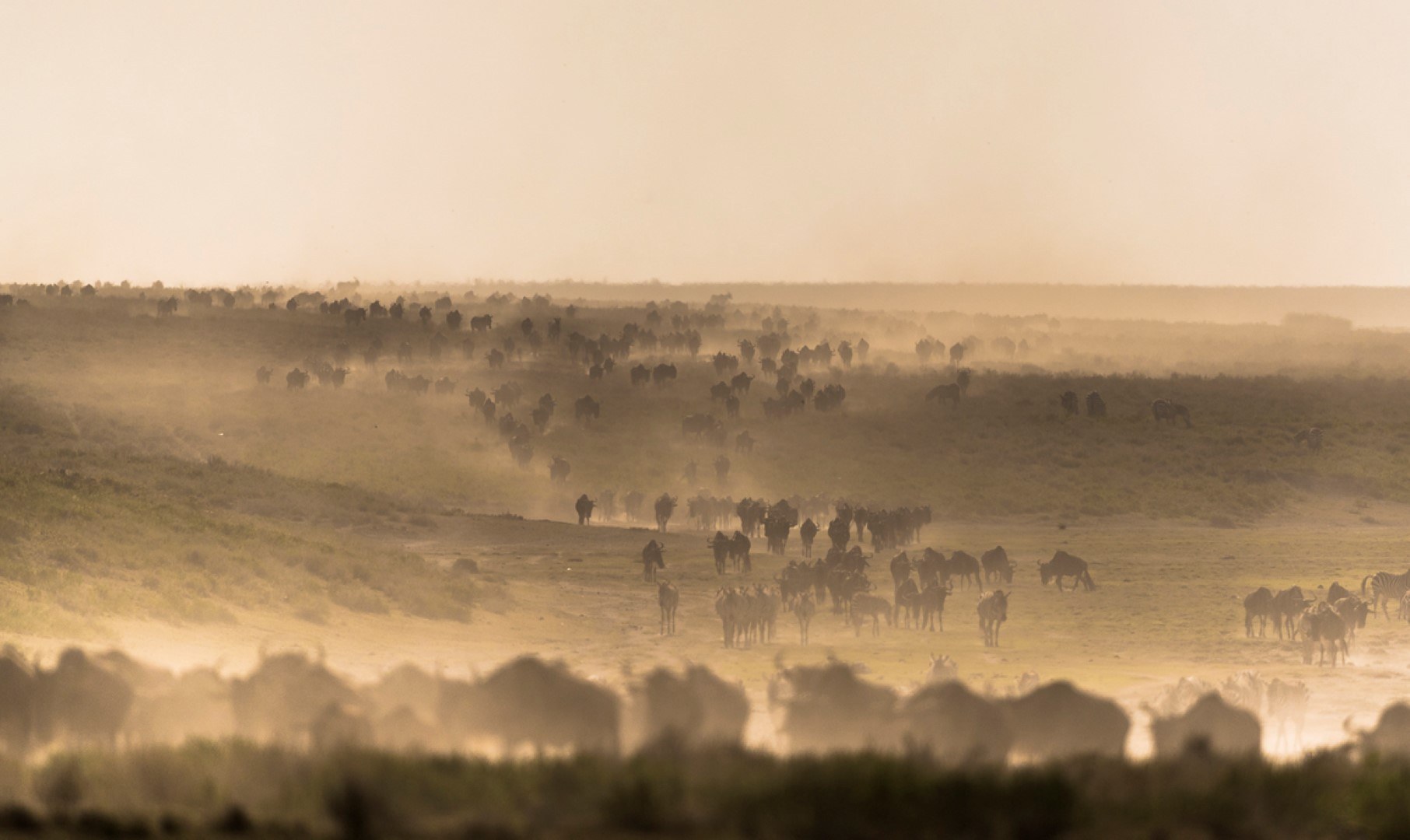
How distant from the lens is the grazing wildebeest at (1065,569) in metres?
36.4


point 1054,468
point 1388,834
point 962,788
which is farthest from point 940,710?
point 1054,468

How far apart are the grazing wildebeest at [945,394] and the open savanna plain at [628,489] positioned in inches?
29.6

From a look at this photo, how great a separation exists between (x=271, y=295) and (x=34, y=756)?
98.2 metres

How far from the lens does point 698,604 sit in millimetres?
34219

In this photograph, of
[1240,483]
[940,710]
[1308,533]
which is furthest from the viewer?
[1240,483]

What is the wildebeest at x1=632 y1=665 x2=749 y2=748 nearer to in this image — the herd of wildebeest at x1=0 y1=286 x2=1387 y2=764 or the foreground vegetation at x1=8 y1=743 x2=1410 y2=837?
the herd of wildebeest at x1=0 y1=286 x2=1387 y2=764

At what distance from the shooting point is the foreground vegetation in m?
11.7

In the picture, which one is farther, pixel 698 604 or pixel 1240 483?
pixel 1240 483

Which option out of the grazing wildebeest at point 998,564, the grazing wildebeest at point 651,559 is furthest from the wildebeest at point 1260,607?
the grazing wildebeest at point 651,559

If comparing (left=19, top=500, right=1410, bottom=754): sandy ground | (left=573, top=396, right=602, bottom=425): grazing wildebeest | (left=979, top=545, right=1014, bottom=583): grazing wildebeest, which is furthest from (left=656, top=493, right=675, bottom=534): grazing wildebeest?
(left=573, top=396, right=602, bottom=425): grazing wildebeest

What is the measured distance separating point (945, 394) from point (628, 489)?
20315mm

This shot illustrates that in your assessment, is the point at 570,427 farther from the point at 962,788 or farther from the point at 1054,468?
the point at 962,788

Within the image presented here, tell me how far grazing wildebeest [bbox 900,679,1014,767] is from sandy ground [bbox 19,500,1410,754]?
255 centimetres

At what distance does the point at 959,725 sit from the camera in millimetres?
14070
